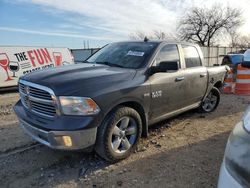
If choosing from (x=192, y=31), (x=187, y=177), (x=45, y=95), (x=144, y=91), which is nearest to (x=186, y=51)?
(x=144, y=91)

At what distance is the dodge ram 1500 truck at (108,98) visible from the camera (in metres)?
3.32

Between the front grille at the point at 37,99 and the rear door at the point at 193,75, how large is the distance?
9.12ft

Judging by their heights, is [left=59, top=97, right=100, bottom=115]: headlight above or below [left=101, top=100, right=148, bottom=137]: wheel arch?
above

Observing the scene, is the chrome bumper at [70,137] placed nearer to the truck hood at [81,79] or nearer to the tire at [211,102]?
the truck hood at [81,79]

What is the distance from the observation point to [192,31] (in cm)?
5175

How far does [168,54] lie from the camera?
16.1ft

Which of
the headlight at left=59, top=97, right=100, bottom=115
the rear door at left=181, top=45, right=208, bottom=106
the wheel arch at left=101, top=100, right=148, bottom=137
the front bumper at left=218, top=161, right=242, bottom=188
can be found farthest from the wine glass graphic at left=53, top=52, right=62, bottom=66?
the front bumper at left=218, top=161, right=242, bottom=188

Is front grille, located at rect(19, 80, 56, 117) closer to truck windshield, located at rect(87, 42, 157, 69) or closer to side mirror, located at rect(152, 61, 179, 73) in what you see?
truck windshield, located at rect(87, 42, 157, 69)

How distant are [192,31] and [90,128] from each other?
170 ft

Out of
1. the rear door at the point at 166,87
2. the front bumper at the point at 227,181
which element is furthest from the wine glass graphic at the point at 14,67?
the front bumper at the point at 227,181

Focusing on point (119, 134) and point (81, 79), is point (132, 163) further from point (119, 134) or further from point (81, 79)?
point (81, 79)

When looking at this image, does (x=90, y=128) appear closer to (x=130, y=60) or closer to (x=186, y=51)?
(x=130, y=60)

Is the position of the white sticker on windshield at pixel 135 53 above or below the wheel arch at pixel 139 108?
above

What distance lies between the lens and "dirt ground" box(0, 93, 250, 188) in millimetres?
3432
